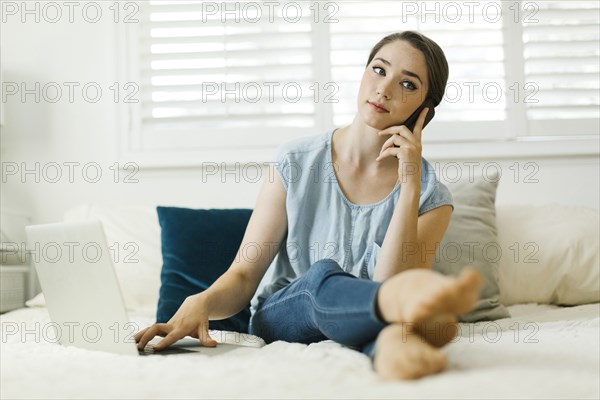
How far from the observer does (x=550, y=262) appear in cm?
196

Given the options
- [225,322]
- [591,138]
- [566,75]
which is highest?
[566,75]

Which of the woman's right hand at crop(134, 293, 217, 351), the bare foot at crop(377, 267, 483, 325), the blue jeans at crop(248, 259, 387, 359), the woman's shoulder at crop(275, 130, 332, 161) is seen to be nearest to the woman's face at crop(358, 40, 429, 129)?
the woman's shoulder at crop(275, 130, 332, 161)

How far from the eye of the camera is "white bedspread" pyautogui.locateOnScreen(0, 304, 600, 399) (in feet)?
2.85

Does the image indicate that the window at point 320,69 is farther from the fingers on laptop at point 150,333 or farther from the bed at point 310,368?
the fingers on laptop at point 150,333

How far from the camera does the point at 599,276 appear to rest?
1923 millimetres

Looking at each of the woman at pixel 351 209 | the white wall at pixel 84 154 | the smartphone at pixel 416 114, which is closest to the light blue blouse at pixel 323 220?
the woman at pixel 351 209

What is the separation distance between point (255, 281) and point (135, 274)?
1.87 feet

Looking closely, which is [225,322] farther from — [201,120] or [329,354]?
[201,120]

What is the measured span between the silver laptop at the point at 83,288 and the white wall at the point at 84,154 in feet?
3.66

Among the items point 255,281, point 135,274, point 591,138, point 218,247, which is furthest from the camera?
point 591,138

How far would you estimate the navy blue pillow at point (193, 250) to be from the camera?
1777 millimetres

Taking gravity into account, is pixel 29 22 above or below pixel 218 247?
above

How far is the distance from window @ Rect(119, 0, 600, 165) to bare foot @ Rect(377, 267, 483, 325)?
4.96 feet

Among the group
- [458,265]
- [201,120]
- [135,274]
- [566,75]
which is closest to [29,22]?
[201,120]
